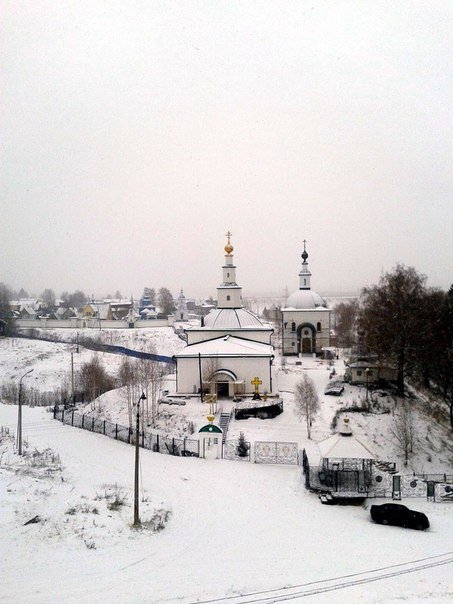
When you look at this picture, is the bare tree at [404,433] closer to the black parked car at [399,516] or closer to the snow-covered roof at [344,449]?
the snow-covered roof at [344,449]

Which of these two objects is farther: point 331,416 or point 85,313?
point 85,313

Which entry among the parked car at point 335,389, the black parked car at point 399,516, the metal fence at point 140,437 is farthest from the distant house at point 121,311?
the black parked car at point 399,516

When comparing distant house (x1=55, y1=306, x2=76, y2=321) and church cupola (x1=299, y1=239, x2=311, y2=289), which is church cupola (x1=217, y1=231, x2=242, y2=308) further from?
distant house (x1=55, y1=306, x2=76, y2=321)

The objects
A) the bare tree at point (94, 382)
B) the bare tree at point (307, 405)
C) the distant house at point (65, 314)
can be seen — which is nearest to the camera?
the bare tree at point (307, 405)

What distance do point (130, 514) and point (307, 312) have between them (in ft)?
103

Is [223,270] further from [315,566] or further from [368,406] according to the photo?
[315,566]

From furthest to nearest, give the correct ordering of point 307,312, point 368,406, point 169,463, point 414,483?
point 307,312
point 368,406
point 169,463
point 414,483

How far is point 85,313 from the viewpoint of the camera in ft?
246

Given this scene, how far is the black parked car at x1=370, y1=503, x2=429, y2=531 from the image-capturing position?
47.0ft

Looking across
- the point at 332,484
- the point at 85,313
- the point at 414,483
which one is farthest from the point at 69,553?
the point at 85,313

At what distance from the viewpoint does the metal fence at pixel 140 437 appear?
66.1 feet

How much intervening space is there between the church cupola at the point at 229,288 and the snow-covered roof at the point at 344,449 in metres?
18.0

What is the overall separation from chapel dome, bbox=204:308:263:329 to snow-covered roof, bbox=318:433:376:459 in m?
15.9

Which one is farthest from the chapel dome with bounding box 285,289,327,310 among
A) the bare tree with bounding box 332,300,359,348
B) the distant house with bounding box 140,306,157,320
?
the distant house with bounding box 140,306,157,320
